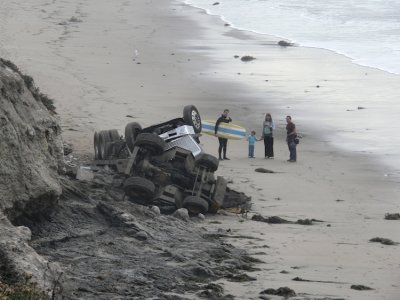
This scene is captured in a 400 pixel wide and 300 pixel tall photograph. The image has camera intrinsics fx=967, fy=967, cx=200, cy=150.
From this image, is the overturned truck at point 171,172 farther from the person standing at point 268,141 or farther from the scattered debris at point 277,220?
the person standing at point 268,141

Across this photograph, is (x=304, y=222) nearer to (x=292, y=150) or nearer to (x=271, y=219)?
(x=271, y=219)

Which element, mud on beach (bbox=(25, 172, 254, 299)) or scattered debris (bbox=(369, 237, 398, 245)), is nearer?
mud on beach (bbox=(25, 172, 254, 299))

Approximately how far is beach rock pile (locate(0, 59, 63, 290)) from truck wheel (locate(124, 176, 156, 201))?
2.31 metres

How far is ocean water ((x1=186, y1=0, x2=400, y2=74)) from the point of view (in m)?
42.9

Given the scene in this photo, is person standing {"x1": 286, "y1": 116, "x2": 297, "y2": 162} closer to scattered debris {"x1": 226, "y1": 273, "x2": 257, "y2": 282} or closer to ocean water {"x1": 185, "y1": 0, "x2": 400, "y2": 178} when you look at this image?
ocean water {"x1": 185, "y1": 0, "x2": 400, "y2": 178}

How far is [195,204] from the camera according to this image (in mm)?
15688

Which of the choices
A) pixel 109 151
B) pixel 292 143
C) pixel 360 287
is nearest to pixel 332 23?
pixel 292 143

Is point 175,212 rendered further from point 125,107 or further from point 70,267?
point 125,107

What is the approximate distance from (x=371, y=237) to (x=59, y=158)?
4976 mm

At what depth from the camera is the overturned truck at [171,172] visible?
15758 millimetres

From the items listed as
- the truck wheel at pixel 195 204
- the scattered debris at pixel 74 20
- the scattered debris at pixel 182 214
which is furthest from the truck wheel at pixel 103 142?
the scattered debris at pixel 74 20

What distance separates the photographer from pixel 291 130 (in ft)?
73.5

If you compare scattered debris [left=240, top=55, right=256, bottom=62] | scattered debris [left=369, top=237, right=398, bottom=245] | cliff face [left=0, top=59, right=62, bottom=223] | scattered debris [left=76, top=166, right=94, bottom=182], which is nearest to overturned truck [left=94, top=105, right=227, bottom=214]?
scattered debris [left=76, top=166, right=94, bottom=182]

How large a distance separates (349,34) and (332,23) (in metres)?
5.93
